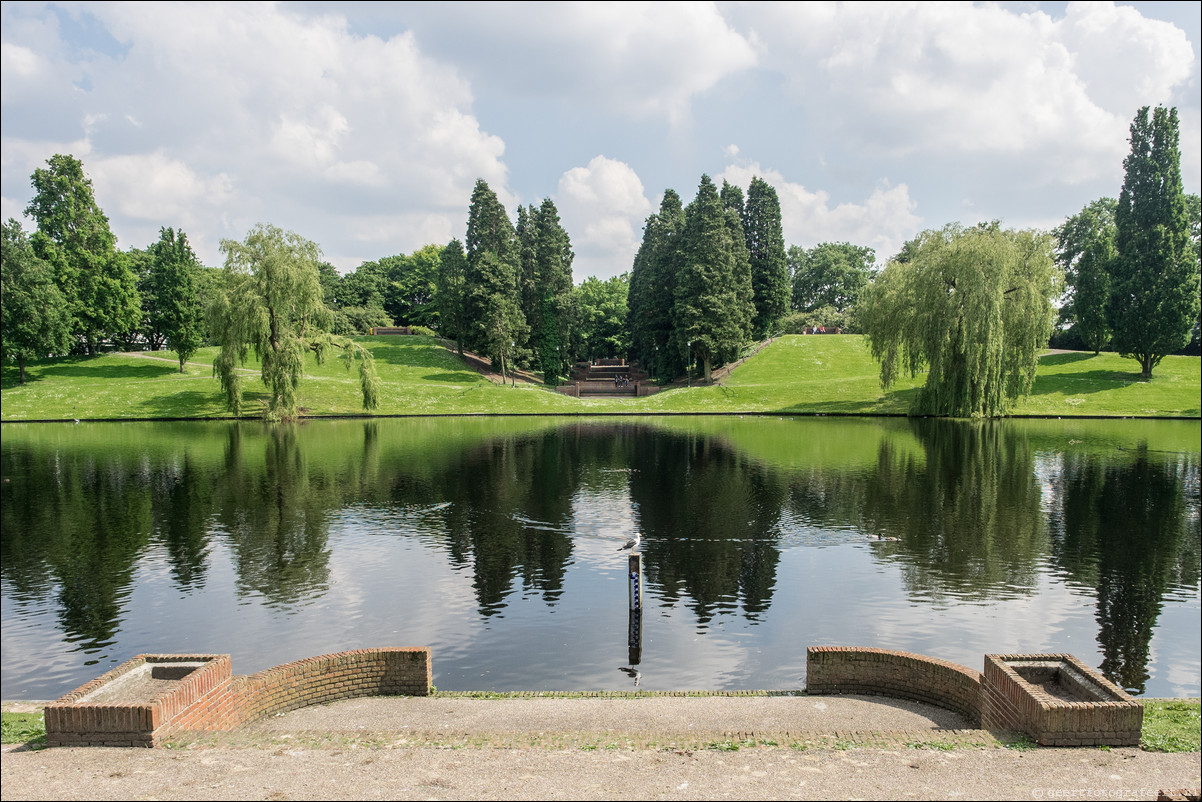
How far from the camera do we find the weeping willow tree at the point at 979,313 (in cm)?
5362

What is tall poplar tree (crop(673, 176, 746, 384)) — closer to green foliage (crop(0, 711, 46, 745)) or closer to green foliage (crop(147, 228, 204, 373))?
Result: green foliage (crop(147, 228, 204, 373))

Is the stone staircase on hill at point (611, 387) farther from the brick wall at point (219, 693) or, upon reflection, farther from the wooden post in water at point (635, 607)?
the brick wall at point (219, 693)

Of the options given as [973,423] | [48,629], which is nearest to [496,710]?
[48,629]

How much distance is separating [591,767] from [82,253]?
90732 millimetres

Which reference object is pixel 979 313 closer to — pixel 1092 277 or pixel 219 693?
pixel 1092 277

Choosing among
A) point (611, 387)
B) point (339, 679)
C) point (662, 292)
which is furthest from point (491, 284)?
point (339, 679)

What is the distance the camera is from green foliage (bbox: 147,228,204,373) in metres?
73.7

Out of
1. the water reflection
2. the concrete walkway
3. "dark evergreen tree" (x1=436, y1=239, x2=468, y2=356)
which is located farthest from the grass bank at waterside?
the concrete walkway

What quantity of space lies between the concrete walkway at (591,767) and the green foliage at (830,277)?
364 feet

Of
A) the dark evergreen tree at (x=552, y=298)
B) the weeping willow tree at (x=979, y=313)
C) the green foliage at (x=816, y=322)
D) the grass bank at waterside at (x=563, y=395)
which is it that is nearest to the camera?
the weeping willow tree at (x=979, y=313)

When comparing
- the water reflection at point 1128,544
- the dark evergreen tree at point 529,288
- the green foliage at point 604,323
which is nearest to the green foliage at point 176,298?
the dark evergreen tree at point 529,288

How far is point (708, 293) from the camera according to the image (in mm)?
75312

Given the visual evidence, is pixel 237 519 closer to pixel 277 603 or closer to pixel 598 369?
pixel 277 603

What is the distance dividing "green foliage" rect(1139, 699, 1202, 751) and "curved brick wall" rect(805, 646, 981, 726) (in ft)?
6.71
